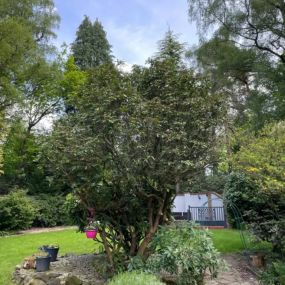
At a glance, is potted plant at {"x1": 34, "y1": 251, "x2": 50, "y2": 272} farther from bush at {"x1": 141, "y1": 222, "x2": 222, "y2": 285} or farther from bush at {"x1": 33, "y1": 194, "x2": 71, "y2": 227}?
bush at {"x1": 33, "y1": 194, "x2": 71, "y2": 227}

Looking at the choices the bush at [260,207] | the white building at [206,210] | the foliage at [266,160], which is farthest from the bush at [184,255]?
the white building at [206,210]

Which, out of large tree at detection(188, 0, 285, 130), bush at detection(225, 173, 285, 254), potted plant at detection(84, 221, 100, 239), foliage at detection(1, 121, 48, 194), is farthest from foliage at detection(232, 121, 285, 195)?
foliage at detection(1, 121, 48, 194)

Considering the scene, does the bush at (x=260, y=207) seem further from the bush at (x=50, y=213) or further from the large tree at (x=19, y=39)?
the large tree at (x=19, y=39)

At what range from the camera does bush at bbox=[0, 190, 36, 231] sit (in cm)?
1303

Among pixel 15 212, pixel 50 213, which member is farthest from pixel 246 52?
pixel 50 213

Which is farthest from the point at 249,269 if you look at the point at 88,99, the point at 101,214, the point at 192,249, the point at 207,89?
the point at 88,99

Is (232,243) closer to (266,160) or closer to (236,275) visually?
(236,275)

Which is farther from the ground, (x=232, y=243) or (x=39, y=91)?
(x=39, y=91)

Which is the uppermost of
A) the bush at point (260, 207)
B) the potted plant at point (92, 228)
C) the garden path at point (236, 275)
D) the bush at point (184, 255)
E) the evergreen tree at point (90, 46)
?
the evergreen tree at point (90, 46)

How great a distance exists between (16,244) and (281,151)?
310 inches

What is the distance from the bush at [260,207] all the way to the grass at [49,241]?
4.03ft

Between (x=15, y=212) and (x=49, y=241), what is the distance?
3875mm

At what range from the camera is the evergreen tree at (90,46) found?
23.2 metres

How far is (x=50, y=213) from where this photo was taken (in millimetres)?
15078
